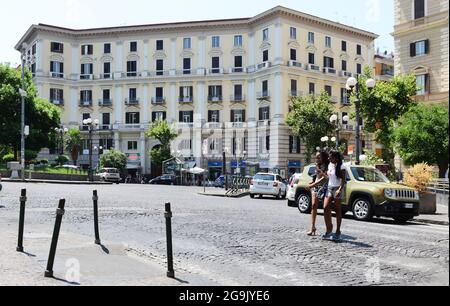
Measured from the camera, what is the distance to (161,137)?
57.1m

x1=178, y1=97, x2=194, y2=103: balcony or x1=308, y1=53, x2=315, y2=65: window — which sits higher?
x1=308, y1=53, x2=315, y2=65: window

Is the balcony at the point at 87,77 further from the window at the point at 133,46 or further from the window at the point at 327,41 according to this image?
the window at the point at 327,41

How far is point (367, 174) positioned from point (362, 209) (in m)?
1.00

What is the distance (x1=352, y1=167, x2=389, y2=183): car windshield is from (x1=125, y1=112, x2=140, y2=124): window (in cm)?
5213

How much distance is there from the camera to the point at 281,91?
54.4 meters

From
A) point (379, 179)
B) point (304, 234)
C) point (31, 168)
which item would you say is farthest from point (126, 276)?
point (31, 168)

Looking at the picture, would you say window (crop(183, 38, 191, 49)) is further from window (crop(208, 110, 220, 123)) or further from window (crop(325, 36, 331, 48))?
window (crop(325, 36, 331, 48))

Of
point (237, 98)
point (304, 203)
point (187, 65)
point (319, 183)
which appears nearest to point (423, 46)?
point (319, 183)

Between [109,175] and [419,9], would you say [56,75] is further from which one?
[419,9]

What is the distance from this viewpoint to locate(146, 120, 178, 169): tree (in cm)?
5703

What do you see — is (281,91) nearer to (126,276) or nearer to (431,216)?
(431,216)

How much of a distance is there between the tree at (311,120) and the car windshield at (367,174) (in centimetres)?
3642

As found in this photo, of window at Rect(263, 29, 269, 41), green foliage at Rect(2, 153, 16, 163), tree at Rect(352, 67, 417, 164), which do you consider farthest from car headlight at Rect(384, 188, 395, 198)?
window at Rect(263, 29, 269, 41)

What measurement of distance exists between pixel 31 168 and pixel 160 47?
27023 mm
